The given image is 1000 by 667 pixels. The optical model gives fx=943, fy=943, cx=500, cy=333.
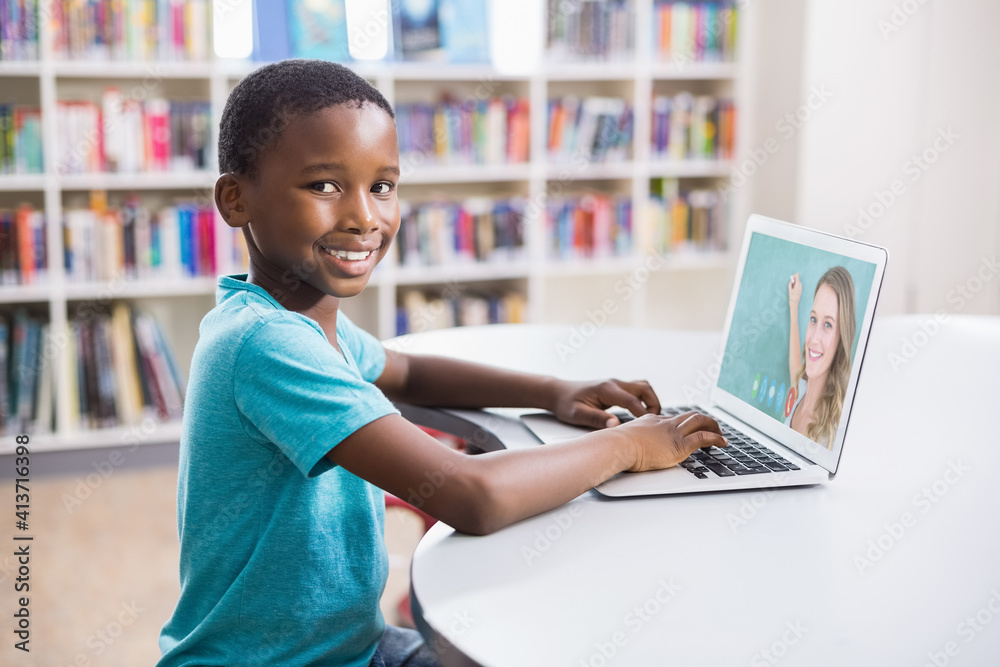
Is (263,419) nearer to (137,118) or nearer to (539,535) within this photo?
(539,535)

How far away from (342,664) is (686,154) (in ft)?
9.82

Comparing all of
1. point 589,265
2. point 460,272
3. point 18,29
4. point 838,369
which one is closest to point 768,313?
point 838,369

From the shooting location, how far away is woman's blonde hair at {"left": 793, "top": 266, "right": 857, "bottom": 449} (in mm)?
984

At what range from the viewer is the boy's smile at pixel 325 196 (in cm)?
94

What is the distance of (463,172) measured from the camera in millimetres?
3289

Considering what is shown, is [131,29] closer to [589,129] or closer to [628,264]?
[589,129]

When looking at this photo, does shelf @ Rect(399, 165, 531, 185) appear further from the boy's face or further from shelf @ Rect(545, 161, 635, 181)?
the boy's face

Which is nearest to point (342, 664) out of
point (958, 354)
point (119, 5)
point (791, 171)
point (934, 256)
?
point (958, 354)

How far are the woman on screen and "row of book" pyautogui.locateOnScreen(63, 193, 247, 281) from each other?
236 cm

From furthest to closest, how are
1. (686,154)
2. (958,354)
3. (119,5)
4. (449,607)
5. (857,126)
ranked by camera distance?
(686,154), (857,126), (119,5), (958,354), (449,607)

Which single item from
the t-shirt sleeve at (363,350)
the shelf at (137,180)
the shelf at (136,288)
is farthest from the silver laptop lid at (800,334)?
the shelf at (137,180)

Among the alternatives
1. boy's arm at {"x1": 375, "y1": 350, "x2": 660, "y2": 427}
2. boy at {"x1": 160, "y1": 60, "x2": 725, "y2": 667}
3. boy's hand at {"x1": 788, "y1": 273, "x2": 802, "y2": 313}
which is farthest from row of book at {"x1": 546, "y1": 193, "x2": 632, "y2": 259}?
boy at {"x1": 160, "y1": 60, "x2": 725, "y2": 667}

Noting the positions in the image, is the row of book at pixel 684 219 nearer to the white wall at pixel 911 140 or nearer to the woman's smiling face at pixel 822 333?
the white wall at pixel 911 140

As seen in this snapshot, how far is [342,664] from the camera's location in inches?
37.8
